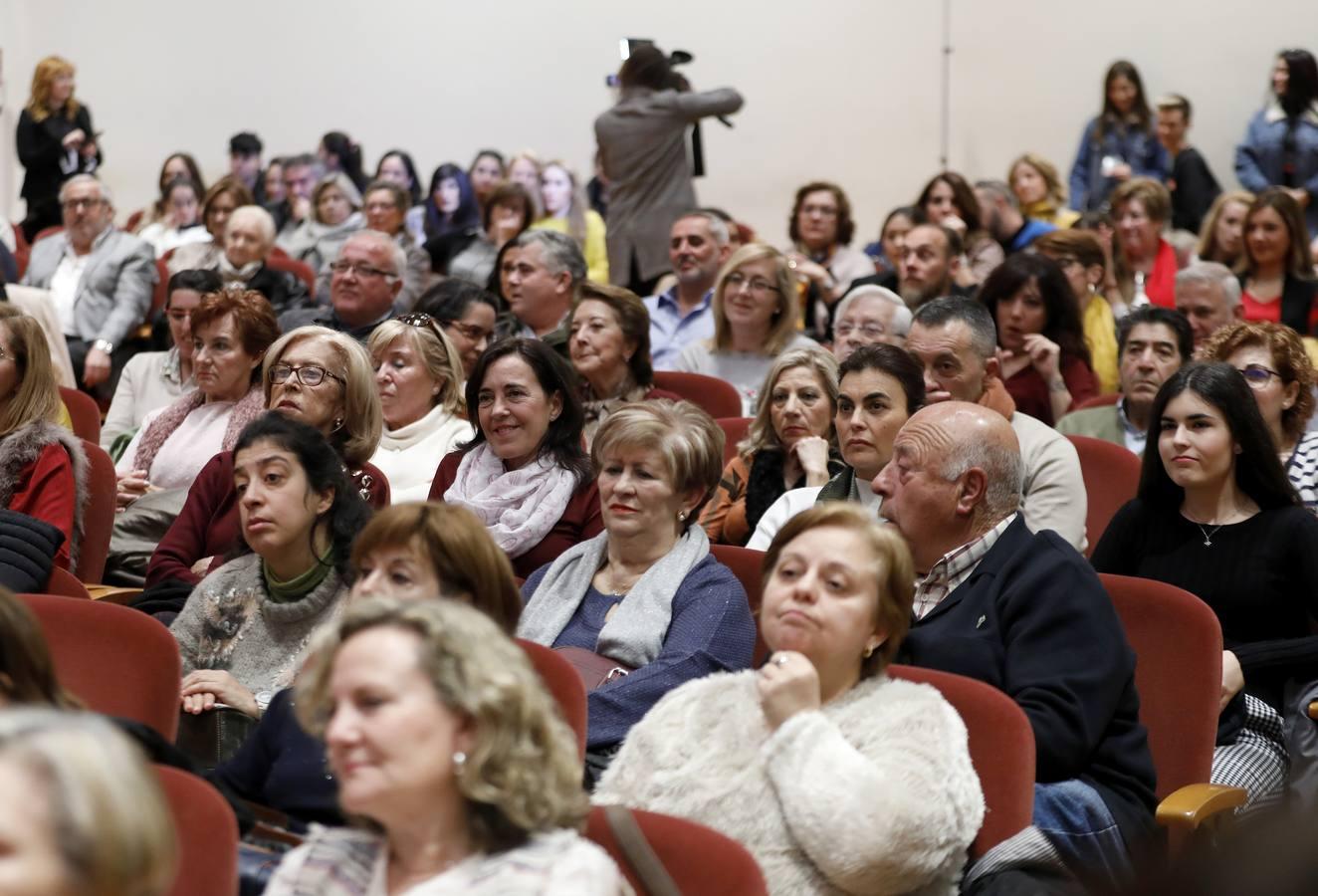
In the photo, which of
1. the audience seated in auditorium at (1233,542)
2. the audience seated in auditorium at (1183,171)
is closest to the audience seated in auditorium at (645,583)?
the audience seated in auditorium at (1233,542)

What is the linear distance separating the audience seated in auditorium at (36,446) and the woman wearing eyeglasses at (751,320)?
1992 mm

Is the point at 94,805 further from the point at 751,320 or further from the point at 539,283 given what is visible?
the point at 539,283

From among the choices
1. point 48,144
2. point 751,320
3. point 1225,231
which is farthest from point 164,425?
point 48,144

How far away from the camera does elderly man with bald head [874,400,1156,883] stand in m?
2.42

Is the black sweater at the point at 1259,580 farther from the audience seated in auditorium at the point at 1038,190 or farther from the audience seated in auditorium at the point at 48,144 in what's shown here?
the audience seated in auditorium at the point at 48,144

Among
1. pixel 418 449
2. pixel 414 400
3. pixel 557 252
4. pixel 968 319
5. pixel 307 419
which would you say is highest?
pixel 968 319

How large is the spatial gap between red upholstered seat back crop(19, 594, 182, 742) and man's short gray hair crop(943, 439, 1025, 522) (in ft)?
4.09

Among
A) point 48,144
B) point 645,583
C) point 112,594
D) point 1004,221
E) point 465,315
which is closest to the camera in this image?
point 645,583

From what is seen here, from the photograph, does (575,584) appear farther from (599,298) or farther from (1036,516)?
(599,298)

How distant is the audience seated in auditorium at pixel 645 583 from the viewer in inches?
108

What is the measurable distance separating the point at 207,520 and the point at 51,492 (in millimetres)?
315

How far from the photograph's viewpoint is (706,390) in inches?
188

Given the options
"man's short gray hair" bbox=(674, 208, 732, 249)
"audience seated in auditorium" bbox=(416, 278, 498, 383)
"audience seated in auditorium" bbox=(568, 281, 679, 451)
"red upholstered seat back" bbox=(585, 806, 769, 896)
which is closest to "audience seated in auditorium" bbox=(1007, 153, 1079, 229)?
"man's short gray hair" bbox=(674, 208, 732, 249)

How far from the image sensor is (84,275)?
6.87 meters
